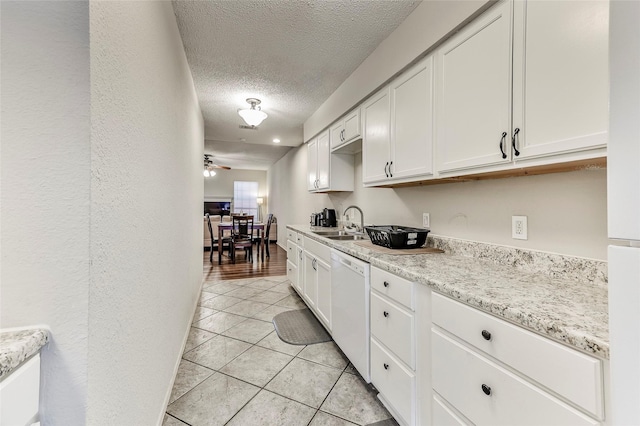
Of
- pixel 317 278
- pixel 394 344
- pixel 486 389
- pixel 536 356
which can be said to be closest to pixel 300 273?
pixel 317 278

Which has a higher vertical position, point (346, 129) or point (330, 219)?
point (346, 129)

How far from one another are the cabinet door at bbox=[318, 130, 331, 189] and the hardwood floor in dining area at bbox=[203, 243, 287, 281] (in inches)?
77.0

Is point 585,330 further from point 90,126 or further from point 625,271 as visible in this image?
point 90,126

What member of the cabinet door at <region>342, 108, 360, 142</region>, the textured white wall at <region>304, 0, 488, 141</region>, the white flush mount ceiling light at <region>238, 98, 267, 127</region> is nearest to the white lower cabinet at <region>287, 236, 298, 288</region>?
the cabinet door at <region>342, 108, 360, 142</region>

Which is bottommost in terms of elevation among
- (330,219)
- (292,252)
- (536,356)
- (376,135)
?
(292,252)

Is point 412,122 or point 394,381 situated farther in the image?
point 412,122

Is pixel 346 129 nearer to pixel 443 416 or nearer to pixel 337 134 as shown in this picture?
pixel 337 134

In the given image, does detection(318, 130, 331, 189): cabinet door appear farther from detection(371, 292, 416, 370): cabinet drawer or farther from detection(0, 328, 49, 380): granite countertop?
detection(0, 328, 49, 380): granite countertop

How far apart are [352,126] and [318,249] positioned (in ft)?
4.28

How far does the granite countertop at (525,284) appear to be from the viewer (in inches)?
29.2

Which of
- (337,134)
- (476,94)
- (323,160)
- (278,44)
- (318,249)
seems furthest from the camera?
(323,160)

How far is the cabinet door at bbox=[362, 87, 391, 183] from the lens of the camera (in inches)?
83.1

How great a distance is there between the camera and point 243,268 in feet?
16.0

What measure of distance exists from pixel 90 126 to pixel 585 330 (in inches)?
55.6
